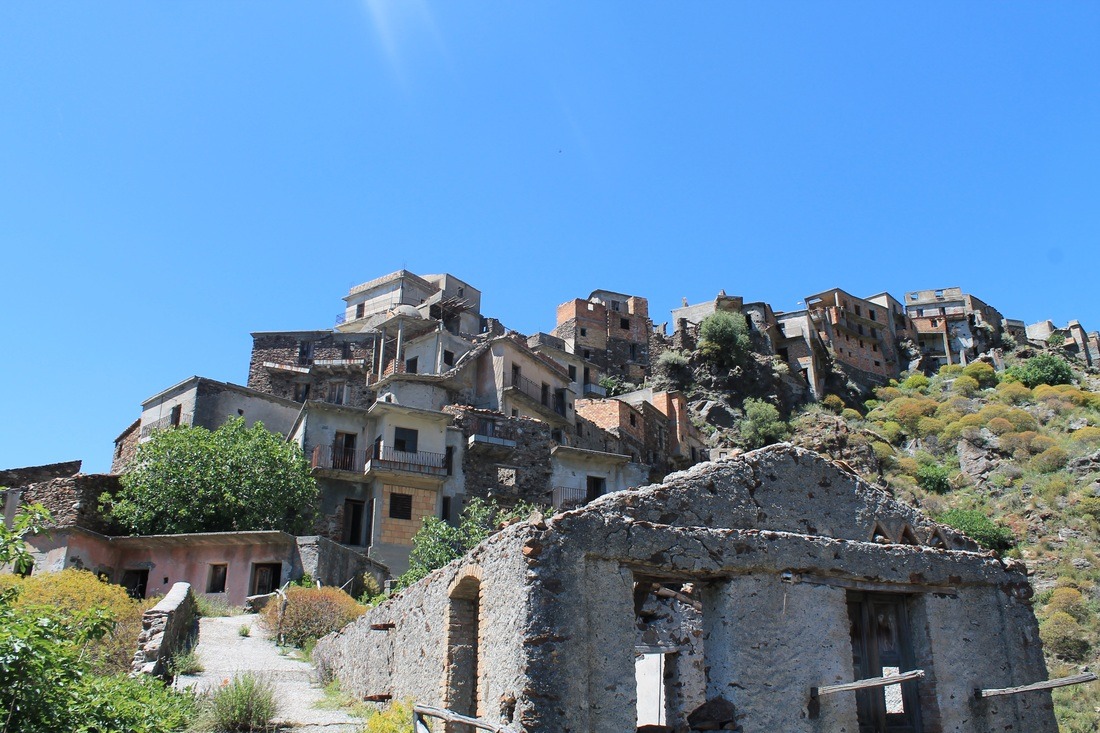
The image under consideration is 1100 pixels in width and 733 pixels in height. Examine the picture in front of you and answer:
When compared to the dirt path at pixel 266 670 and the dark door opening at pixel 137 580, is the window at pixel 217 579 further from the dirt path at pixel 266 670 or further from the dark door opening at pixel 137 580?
the dirt path at pixel 266 670

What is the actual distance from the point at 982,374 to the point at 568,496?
4558 cm

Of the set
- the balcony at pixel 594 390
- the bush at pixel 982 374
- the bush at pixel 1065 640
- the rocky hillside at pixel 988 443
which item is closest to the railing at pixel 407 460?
the rocky hillside at pixel 988 443

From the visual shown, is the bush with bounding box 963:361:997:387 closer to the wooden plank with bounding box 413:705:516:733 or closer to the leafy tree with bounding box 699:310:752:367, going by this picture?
the leafy tree with bounding box 699:310:752:367

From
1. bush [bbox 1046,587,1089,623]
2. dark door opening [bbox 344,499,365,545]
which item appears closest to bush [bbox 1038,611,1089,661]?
bush [bbox 1046,587,1089,623]

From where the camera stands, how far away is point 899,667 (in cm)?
1198

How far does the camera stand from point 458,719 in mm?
9516

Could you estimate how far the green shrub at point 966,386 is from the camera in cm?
6575

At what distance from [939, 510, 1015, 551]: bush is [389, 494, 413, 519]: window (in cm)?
2189

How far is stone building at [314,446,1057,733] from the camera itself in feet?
30.9

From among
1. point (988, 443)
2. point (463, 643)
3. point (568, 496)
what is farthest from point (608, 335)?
point (463, 643)

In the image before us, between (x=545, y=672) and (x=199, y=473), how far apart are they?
23.9 m

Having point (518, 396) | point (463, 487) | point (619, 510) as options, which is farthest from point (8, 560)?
point (518, 396)

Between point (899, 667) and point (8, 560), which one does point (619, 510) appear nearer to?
point (899, 667)

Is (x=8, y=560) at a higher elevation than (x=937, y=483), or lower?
lower
